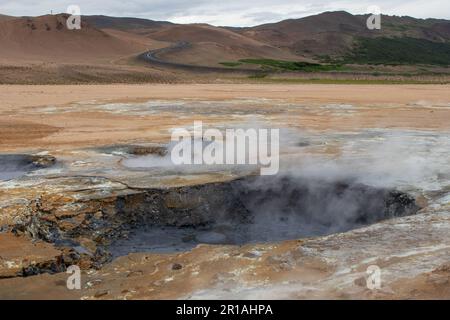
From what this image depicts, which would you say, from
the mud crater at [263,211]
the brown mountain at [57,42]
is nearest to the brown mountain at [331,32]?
the brown mountain at [57,42]

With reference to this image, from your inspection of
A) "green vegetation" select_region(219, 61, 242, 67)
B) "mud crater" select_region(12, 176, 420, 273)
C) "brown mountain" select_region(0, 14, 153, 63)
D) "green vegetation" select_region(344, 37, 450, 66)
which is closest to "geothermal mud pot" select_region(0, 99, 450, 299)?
"mud crater" select_region(12, 176, 420, 273)

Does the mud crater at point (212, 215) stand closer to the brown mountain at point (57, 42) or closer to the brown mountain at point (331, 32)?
the brown mountain at point (57, 42)

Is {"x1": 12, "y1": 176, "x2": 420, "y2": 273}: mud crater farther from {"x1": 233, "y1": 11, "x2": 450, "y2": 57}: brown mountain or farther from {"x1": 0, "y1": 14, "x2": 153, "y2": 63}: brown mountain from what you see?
{"x1": 233, "y1": 11, "x2": 450, "y2": 57}: brown mountain

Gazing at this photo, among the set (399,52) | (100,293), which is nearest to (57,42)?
(399,52)

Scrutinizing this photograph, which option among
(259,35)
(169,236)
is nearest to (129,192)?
(169,236)

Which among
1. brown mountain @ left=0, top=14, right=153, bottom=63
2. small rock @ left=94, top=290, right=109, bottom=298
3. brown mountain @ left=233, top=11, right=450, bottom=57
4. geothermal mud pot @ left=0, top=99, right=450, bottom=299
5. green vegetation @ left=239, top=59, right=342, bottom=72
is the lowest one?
small rock @ left=94, top=290, right=109, bottom=298

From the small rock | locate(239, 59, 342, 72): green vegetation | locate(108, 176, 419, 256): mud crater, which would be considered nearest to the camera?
the small rock
